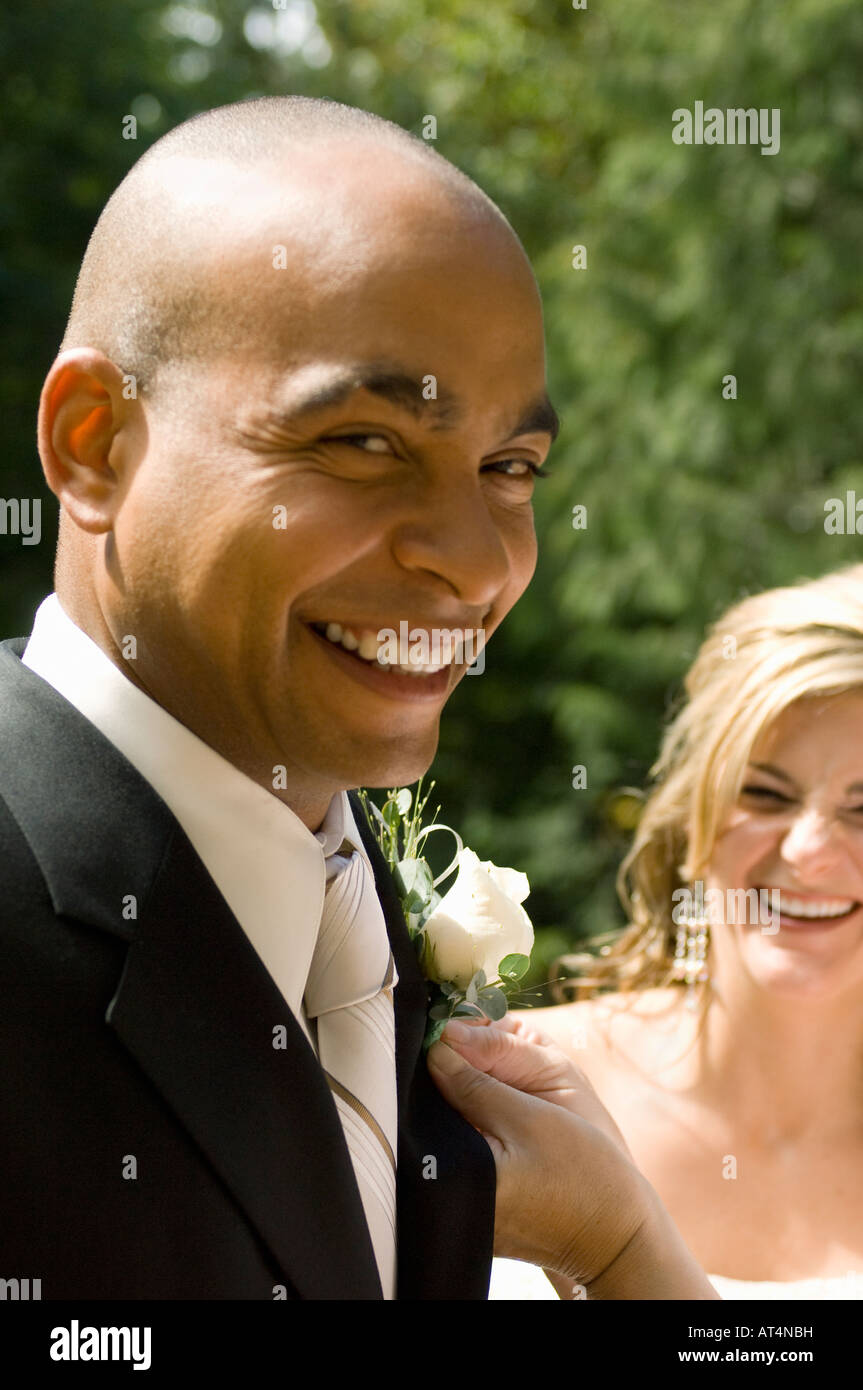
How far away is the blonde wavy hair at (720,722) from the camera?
4078 mm

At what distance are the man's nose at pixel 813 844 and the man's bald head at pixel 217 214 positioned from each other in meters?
2.58

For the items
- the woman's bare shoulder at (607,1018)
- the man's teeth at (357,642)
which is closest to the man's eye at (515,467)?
the man's teeth at (357,642)

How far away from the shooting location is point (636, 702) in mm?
10836

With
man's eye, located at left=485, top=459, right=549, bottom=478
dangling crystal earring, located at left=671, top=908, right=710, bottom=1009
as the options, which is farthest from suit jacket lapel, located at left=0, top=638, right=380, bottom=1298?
dangling crystal earring, located at left=671, top=908, right=710, bottom=1009

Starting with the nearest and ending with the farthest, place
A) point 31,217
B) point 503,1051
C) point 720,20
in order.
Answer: point 503,1051
point 31,217
point 720,20

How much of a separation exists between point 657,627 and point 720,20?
4424 millimetres

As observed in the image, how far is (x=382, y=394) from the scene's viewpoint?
1.60m

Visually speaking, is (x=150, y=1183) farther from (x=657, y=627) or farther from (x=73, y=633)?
(x=657, y=627)

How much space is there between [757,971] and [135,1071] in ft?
9.60

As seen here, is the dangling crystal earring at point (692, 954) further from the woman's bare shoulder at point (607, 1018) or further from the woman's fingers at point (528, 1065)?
the woman's fingers at point (528, 1065)

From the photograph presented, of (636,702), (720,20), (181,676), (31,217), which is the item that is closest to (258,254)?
(181,676)

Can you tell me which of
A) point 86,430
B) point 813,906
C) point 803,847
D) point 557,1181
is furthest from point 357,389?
point 813,906

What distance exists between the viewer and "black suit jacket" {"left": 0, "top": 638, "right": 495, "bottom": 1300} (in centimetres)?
151

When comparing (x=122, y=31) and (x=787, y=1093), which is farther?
(x=122, y=31)
